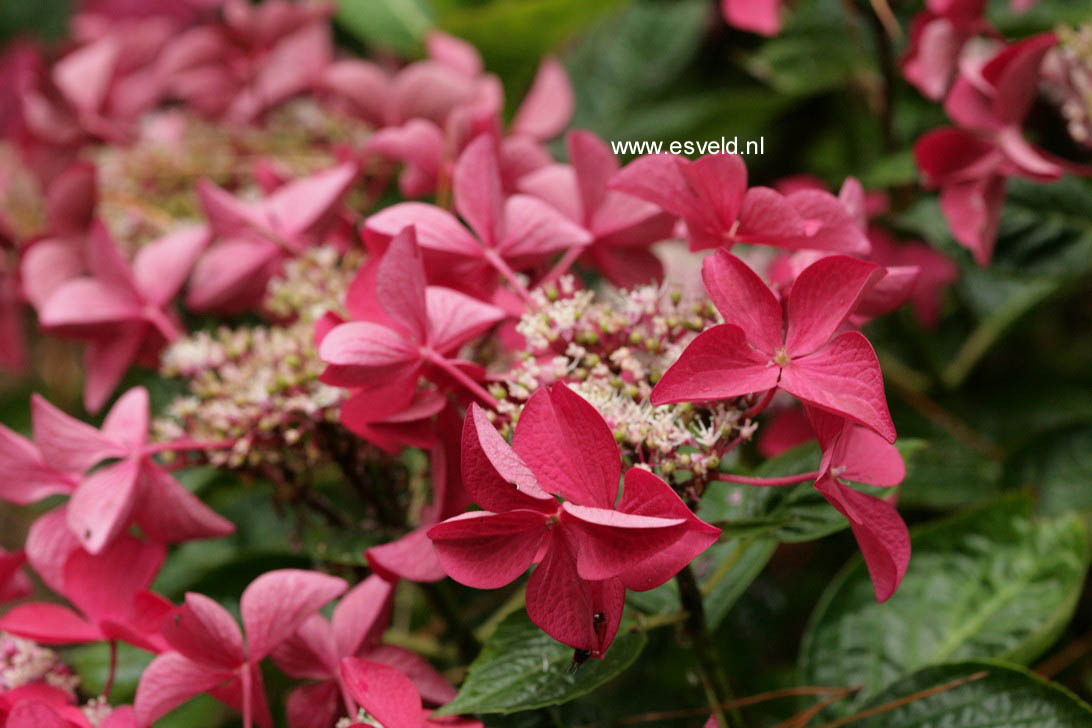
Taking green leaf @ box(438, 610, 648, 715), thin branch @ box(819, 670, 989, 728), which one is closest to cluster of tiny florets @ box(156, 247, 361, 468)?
green leaf @ box(438, 610, 648, 715)

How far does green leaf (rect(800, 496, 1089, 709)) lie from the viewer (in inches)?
26.5

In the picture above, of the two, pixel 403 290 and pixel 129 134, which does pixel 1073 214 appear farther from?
pixel 129 134

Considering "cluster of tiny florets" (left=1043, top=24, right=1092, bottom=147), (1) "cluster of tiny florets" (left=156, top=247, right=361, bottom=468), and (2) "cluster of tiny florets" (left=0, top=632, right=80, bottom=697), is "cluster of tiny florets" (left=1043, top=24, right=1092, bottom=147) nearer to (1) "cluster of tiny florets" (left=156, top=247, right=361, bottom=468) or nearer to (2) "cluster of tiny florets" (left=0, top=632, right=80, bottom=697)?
(1) "cluster of tiny florets" (left=156, top=247, right=361, bottom=468)

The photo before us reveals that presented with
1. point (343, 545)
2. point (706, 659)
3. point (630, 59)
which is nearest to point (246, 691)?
point (343, 545)

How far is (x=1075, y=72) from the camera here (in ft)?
2.35

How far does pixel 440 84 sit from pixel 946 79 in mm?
407

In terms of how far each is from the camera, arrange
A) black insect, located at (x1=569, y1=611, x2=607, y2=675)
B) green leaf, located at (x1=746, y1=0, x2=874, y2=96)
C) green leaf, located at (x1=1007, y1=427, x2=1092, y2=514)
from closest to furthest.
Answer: black insect, located at (x1=569, y1=611, x2=607, y2=675), green leaf, located at (x1=1007, y1=427, x2=1092, y2=514), green leaf, located at (x1=746, y1=0, x2=874, y2=96)

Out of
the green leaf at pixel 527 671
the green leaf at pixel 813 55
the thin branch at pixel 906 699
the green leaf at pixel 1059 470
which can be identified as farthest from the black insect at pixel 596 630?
the green leaf at pixel 813 55

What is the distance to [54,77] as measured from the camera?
100 centimetres

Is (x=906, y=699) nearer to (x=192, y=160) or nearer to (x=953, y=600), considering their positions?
(x=953, y=600)

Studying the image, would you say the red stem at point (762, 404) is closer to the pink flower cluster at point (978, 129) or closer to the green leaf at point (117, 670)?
the pink flower cluster at point (978, 129)

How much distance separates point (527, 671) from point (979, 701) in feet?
0.94

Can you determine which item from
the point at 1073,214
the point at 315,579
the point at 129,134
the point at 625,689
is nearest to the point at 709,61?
the point at 1073,214

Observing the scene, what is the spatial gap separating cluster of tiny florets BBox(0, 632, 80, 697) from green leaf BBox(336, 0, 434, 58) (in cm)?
75
